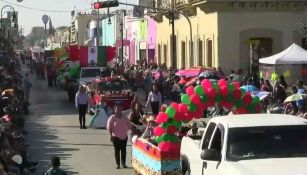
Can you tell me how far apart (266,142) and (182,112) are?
4159 mm

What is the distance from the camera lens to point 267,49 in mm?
43656

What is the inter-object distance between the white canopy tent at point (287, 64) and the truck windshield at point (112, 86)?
6068 millimetres

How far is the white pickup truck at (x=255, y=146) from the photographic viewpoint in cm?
916

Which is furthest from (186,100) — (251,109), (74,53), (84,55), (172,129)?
(74,53)

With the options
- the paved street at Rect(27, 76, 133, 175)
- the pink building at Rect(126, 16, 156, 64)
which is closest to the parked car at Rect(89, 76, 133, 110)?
the paved street at Rect(27, 76, 133, 175)

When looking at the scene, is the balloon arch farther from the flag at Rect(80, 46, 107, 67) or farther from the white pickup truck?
the flag at Rect(80, 46, 107, 67)

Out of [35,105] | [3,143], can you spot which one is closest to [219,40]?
[35,105]

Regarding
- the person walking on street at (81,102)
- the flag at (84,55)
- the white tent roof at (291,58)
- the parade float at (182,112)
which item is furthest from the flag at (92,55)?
the parade float at (182,112)

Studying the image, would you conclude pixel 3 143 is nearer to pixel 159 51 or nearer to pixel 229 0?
pixel 229 0

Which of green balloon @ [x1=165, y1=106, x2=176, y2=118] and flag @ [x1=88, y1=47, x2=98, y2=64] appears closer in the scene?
green balloon @ [x1=165, y1=106, x2=176, y2=118]

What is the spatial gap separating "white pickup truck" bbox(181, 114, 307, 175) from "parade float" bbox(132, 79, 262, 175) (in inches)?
107

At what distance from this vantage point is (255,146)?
987 centimetres

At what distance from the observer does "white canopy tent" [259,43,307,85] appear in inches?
1196

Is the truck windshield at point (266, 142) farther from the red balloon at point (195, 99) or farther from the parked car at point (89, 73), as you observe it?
the parked car at point (89, 73)
